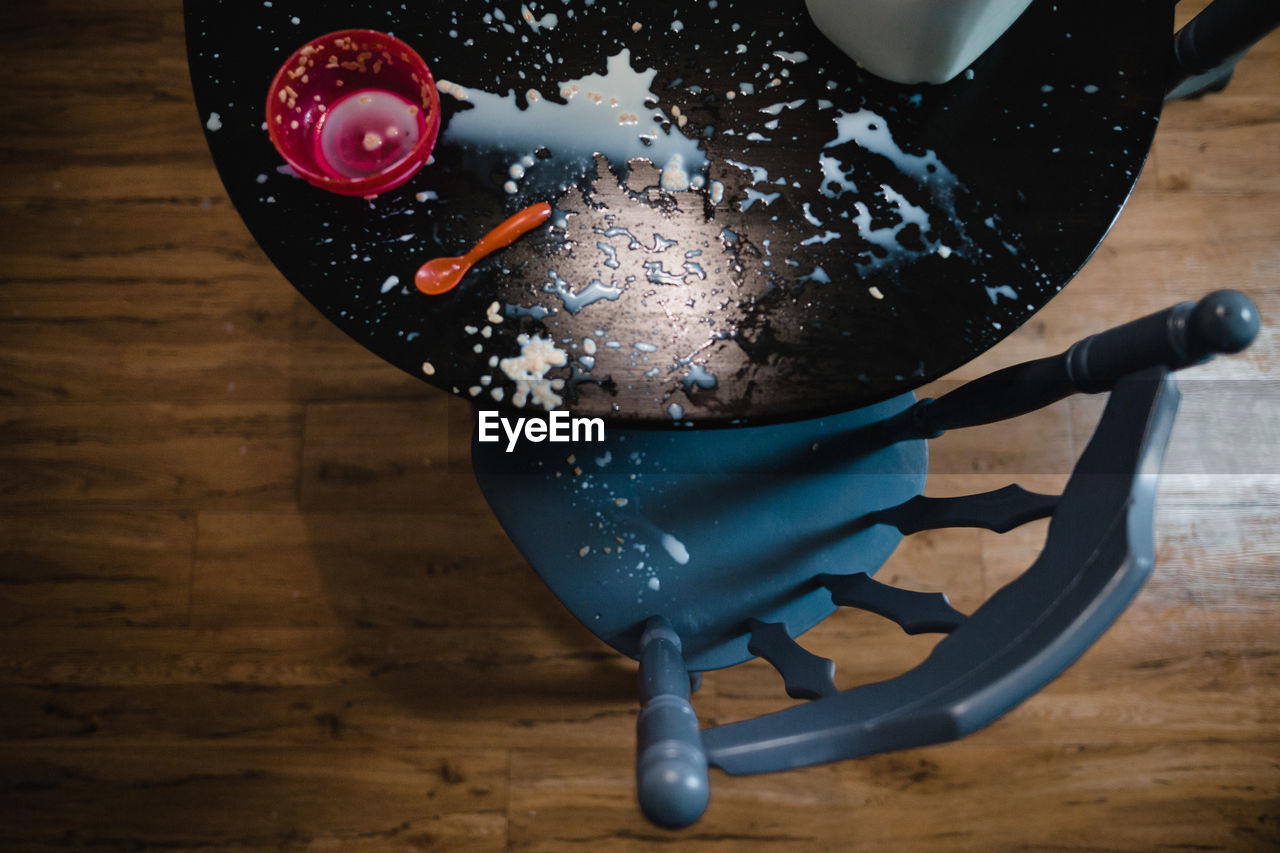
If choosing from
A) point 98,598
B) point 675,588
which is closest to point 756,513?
point 675,588

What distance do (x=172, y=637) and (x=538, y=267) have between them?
1.07m

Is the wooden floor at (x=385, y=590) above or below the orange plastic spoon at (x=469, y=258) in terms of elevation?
below

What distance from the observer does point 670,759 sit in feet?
1.87

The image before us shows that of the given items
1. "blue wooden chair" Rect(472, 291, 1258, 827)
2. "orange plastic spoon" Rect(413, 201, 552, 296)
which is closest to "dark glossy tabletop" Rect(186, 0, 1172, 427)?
"orange plastic spoon" Rect(413, 201, 552, 296)

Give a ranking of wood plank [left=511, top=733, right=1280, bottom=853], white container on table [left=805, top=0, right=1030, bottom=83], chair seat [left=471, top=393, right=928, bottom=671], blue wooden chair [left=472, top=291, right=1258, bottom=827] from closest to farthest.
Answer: blue wooden chair [left=472, top=291, right=1258, bottom=827], white container on table [left=805, top=0, right=1030, bottom=83], chair seat [left=471, top=393, right=928, bottom=671], wood plank [left=511, top=733, right=1280, bottom=853]

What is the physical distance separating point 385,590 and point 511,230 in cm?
84

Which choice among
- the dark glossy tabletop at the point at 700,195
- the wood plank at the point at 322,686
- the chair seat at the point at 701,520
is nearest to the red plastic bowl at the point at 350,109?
the dark glossy tabletop at the point at 700,195

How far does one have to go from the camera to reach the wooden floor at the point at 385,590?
4.20ft

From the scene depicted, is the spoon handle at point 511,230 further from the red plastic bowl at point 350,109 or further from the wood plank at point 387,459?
the wood plank at point 387,459

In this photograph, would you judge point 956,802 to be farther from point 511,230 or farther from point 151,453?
point 151,453

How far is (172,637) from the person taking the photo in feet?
4.35

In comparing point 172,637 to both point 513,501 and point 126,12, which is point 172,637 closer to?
point 513,501

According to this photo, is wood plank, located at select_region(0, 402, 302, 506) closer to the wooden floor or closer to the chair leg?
the wooden floor

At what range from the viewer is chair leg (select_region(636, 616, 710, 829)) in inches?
21.7
